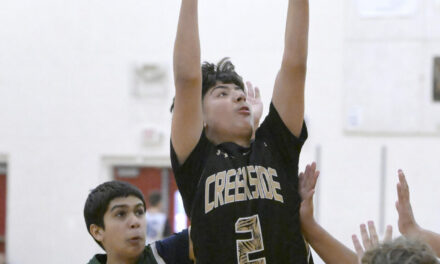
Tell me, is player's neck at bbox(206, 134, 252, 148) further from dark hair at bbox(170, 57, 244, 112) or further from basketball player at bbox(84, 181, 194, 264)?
basketball player at bbox(84, 181, 194, 264)

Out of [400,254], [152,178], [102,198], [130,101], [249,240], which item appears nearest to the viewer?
[400,254]

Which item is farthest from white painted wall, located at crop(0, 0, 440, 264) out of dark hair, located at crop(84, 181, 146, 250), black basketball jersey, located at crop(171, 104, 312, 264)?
black basketball jersey, located at crop(171, 104, 312, 264)

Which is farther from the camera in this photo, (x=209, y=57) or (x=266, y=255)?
(x=209, y=57)

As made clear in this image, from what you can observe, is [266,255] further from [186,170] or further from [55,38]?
[55,38]

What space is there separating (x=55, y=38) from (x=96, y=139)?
143 cm

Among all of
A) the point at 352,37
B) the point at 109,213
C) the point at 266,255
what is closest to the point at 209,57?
the point at 352,37

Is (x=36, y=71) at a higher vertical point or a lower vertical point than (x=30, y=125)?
higher

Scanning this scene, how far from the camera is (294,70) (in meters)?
2.75

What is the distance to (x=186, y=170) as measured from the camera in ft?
8.90

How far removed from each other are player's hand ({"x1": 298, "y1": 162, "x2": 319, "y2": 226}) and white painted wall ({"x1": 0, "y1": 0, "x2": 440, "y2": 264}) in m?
6.47

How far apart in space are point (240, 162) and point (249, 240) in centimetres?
28

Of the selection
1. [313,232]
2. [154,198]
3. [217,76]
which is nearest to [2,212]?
[154,198]

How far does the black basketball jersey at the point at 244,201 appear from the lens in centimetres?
262

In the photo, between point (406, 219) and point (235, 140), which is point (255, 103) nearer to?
point (235, 140)
